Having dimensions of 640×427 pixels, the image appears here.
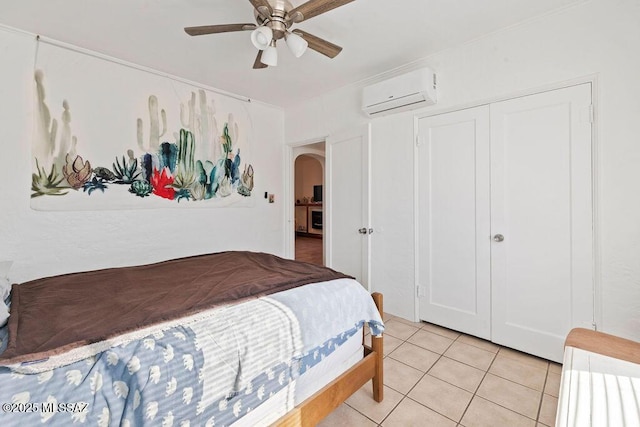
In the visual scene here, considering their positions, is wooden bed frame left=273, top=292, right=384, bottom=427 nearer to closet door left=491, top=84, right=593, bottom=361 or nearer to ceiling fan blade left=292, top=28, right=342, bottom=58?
closet door left=491, top=84, right=593, bottom=361

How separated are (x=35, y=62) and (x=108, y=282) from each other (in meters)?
2.05

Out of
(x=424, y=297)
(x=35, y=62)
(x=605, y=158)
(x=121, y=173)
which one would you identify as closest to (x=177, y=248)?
(x=121, y=173)

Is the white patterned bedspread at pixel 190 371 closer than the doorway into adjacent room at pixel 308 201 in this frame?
Yes

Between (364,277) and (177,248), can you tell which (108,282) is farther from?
(364,277)

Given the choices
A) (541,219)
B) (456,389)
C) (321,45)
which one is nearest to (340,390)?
(456,389)

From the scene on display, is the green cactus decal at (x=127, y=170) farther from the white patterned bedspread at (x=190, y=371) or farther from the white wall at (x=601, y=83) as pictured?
the white wall at (x=601, y=83)

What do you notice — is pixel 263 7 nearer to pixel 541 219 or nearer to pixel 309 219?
pixel 541 219

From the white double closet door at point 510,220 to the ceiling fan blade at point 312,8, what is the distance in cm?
151

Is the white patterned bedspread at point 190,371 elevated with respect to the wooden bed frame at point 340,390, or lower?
elevated

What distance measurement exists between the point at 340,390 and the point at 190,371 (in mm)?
805

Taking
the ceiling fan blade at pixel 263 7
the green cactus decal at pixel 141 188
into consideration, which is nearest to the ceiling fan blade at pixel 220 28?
the ceiling fan blade at pixel 263 7

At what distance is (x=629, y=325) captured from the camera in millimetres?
1800

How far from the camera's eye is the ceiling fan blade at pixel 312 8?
1.55m

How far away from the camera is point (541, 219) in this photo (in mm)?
2129
